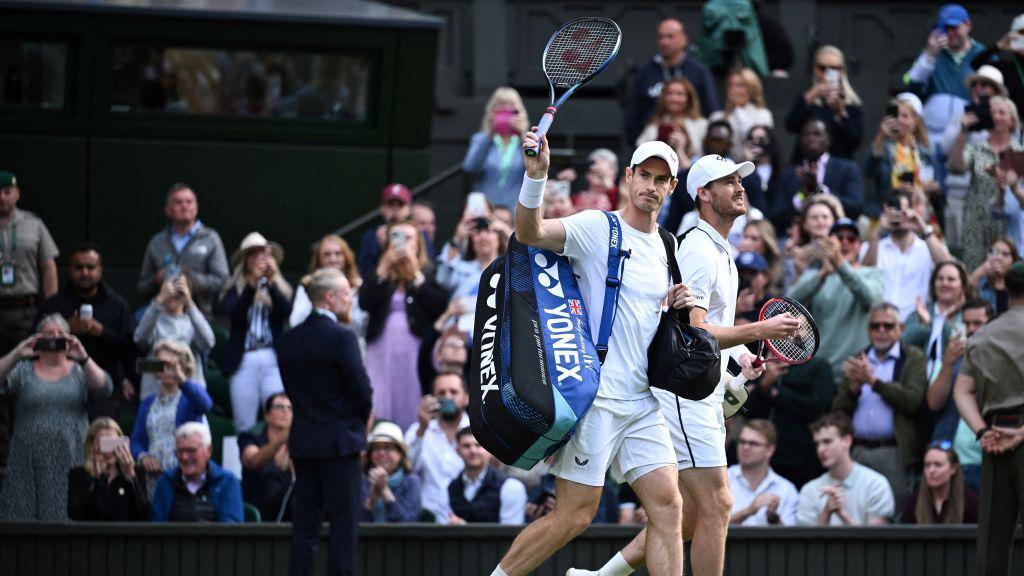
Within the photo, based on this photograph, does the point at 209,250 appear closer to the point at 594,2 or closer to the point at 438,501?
the point at 438,501

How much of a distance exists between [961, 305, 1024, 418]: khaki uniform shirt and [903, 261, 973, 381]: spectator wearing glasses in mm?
2146

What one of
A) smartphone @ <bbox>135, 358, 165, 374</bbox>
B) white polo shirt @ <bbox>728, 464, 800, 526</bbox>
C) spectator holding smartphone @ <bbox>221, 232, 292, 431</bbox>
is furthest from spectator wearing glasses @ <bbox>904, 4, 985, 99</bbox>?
smartphone @ <bbox>135, 358, 165, 374</bbox>

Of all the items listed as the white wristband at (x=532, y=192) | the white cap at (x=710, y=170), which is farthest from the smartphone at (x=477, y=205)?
the white wristband at (x=532, y=192)

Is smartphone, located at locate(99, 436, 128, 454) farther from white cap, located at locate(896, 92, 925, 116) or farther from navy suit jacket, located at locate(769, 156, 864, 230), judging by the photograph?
white cap, located at locate(896, 92, 925, 116)

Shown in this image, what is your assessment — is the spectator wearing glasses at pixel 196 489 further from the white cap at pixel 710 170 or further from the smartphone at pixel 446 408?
the white cap at pixel 710 170

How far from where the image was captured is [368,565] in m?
11.5

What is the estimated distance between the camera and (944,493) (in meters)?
11.9

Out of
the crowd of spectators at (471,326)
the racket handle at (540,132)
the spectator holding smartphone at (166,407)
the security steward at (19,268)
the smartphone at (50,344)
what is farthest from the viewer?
the security steward at (19,268)

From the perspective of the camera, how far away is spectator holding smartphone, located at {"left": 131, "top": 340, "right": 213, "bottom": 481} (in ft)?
40.2

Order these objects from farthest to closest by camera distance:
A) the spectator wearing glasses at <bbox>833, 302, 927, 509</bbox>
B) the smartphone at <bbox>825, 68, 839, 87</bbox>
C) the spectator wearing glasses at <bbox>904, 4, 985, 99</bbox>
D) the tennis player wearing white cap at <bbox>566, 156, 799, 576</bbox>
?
the spectator wearing glasses at <bbox>904, 4, 985, 99</bbox>
the smartphone at <bbox>825, 68, 839, 87</bbox>
the spectator wearing glasses at <bbox>833, 302, 927, 509</bbox>
the tennis player wearing white cap at <bbox>566, 156, 799, 576</bbox>

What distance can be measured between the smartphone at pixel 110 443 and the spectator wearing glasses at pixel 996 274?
6012mm

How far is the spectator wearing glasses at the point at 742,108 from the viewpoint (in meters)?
16.0

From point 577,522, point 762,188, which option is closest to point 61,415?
point 577,522

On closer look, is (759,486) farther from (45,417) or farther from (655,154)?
(45,417)
